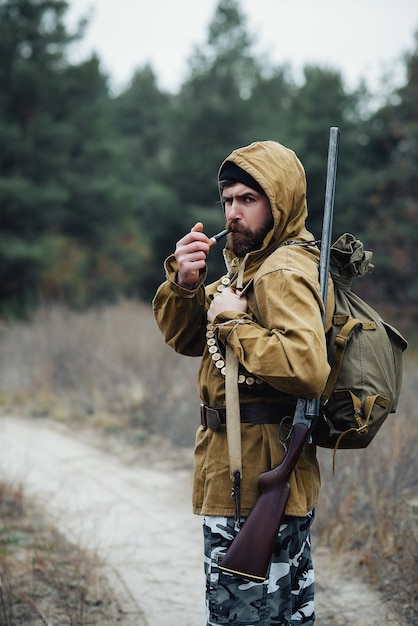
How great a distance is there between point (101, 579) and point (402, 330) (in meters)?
12.7

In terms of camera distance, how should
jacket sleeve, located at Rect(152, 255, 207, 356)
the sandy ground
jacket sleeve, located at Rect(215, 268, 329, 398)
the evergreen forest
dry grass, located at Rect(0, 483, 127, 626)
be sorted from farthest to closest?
the evergreen forest → the sandy ground → dry grass, located at Rect(0, 483, 127, 626) → jacket sleeve, located at Rect(152, 255, 207, 356) → jacket sleeve, located at Rect(215, 268, 329, 398)

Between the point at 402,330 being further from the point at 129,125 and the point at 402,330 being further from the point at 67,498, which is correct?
the point at 129,125

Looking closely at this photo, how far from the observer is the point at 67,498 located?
5750mm

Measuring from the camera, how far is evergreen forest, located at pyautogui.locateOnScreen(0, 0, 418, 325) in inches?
675

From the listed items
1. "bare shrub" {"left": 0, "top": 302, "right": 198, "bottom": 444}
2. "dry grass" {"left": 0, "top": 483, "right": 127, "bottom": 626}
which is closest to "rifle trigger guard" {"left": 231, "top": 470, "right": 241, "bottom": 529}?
"dry grass" {"left": 0, "top": 483, "right": 127, "bottom": 626}

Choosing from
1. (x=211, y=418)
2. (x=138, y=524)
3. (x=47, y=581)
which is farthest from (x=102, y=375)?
(x=211, y=418)

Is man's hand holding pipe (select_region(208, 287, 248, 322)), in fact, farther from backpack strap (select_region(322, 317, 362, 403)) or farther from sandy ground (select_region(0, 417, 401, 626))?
sandy ground (select_region(0, 417, 401, 626))

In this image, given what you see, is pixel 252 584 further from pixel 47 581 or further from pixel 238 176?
pixel 47 581

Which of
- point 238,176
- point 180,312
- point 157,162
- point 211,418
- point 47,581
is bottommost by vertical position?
point 47,581

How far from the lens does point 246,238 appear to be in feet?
7.95

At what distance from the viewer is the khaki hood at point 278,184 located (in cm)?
232

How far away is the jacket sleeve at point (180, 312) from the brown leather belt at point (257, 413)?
1.22ft

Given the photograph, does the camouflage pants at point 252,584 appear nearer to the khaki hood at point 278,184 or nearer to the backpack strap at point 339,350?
the backpack strap at point 339,350

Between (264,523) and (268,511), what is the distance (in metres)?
0.04
